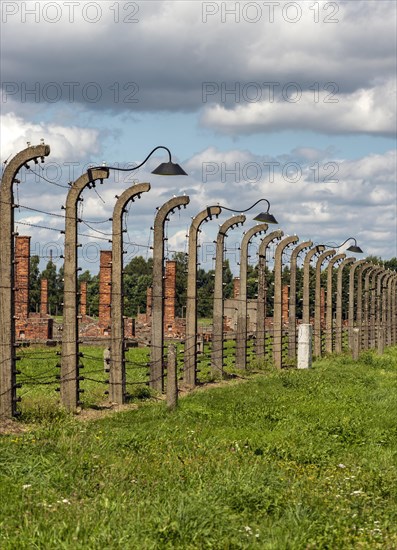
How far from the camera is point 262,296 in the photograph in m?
29.8

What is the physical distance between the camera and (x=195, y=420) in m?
15.8

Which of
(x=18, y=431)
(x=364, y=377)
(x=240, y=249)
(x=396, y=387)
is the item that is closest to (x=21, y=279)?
(x=240, y=249)

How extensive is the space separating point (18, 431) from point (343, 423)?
17.5 feet

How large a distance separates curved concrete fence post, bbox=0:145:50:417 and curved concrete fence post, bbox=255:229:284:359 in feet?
48.6

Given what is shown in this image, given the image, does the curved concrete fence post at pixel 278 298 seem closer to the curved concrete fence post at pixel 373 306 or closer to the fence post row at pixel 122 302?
the fence post row at pixel 122 302

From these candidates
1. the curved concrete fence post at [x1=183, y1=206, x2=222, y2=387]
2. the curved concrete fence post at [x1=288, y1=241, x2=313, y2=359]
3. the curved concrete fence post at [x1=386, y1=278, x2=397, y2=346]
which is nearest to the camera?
the curved concrete fence post at [x1=183, y1=206, x2=222, y2=387]

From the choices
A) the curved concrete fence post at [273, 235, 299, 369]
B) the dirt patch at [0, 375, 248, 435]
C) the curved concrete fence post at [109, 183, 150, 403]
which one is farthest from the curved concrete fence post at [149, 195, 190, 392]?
the curved concrete fence post at [273, 235, 299, 369]

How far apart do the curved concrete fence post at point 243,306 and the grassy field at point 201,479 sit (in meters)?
9.14

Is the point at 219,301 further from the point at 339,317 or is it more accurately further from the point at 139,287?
the point at 139,287

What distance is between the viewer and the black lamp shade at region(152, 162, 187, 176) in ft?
58.3

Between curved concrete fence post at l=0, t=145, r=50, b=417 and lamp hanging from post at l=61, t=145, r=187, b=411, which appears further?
lamp hanging from post at l=61, t=145, r=187, b=411

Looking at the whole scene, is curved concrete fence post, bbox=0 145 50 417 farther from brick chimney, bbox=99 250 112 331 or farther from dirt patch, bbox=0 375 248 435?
brick chimney, bbox=99 250 112 331

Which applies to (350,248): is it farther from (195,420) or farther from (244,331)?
(195,420)

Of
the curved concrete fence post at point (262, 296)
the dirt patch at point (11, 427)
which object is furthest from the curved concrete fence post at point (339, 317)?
the dirt patch at point (11, 427)
